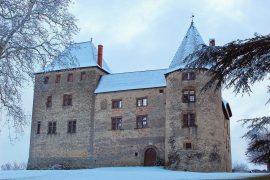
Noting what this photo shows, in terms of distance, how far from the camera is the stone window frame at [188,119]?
3481 cm

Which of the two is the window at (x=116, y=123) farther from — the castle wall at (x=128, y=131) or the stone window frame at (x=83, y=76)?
the stone window frame at (x=83, y=76)

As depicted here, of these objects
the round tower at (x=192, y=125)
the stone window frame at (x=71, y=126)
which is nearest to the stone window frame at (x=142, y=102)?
the round tower at (x=192, y=125)

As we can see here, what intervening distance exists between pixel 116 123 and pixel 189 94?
7.62m

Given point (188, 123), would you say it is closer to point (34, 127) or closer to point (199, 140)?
point (199, 140)

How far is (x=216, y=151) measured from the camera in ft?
113

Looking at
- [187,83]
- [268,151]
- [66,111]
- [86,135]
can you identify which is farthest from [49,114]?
[268,151]

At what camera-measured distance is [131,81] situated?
4100 centimetres

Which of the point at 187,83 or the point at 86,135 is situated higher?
the point at 187,83

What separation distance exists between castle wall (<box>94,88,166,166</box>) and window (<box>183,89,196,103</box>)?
3104mm

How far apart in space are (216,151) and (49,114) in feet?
54.5

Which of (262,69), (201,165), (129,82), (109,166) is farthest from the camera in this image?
(129,82)

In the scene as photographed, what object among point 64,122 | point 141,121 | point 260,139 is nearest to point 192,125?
point 141,121

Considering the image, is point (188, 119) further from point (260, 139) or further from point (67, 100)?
point (260, 139)

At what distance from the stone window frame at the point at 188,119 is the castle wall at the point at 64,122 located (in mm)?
9382
